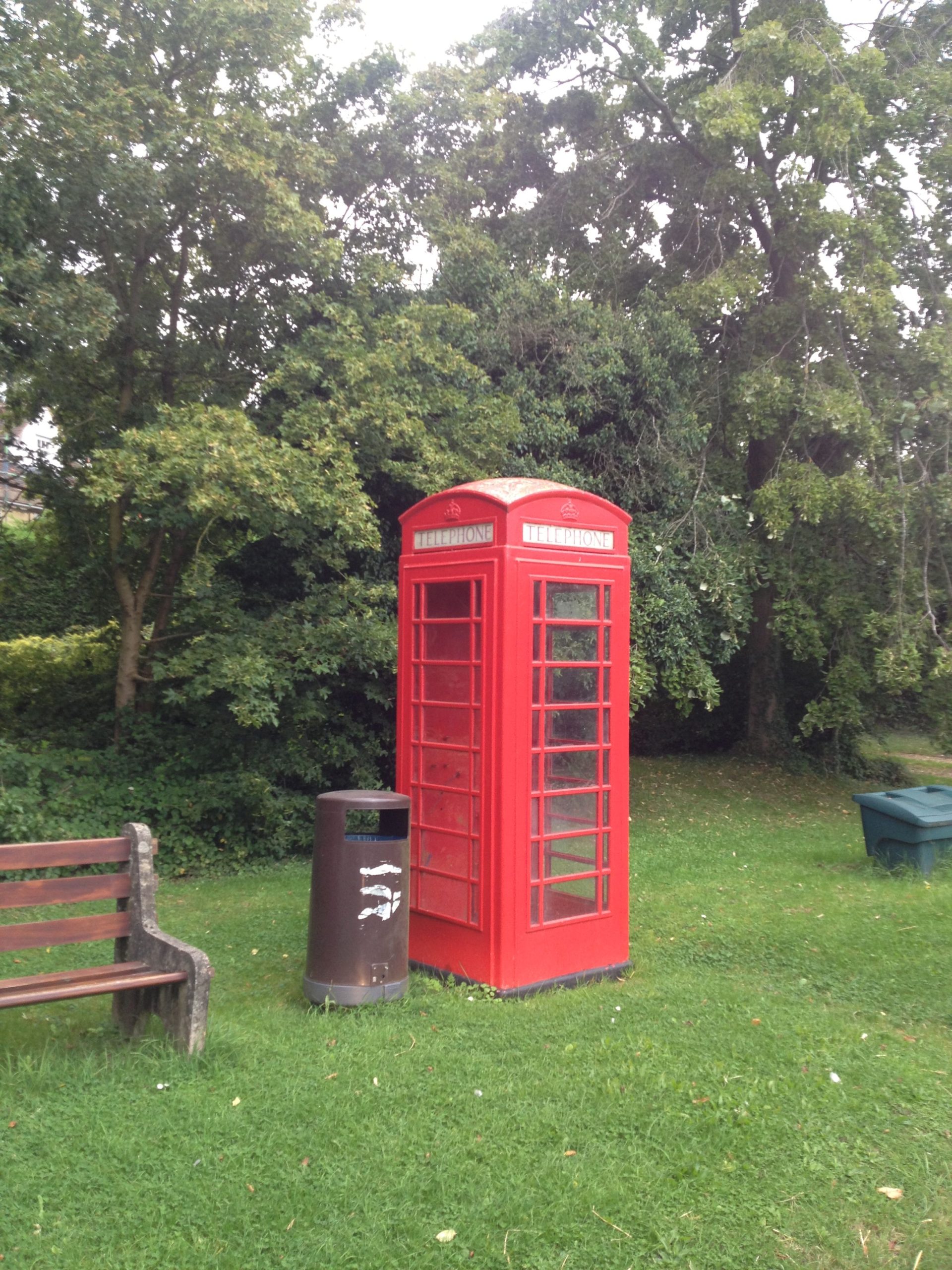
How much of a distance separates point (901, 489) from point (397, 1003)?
9.34 meters

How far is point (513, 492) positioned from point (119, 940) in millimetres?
3203

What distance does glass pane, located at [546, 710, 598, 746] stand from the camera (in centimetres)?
586

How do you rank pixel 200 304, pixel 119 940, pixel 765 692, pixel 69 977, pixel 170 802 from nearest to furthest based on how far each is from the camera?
pixel 69 977 < pixel 119 940 < pixel 170 802 < pixel 200 304 < pixel 765 692

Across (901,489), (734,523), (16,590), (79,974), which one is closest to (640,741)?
(734,523)

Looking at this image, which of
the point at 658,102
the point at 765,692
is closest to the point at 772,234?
the point at 658,102

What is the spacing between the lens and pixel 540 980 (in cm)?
580

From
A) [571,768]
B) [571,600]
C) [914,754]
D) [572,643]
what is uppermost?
[571,600]

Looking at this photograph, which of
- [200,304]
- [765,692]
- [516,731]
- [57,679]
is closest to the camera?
[516,731]

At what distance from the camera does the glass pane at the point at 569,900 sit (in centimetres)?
586

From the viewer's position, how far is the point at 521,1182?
3.56 meters

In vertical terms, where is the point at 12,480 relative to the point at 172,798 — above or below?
above

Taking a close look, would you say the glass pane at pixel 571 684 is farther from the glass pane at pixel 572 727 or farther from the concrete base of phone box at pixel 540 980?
the concrete base of phone box at pixel 540 980

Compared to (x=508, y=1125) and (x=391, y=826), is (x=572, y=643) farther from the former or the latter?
(x=508, y=1125)

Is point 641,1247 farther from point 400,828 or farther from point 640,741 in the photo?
point 640,741
